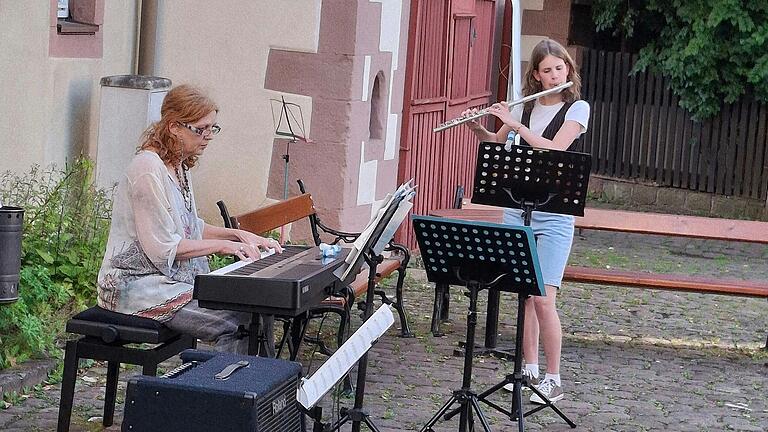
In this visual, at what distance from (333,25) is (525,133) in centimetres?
289

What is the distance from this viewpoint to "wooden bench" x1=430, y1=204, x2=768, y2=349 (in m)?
8.29

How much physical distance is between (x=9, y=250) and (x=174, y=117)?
1.06 meters

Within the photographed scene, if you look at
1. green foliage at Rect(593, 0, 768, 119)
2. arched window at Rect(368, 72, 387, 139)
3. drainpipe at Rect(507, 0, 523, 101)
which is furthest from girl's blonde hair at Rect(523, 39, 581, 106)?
green foliage at Rect(593, 0, 768, 119)

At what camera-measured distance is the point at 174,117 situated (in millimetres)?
5430

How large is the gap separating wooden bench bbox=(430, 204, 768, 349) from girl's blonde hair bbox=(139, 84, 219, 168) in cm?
319

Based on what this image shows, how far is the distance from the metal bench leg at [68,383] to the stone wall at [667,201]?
1162 cm

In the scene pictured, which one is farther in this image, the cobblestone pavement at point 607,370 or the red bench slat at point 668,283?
the red bench slat at point 668,283

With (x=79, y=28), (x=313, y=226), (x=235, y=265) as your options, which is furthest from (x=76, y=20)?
(x=235, y=265)

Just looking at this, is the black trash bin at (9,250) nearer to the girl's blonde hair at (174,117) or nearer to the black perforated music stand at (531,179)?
the girl's blonde hair at (174,117)

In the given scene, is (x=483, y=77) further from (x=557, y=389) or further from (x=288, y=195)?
(x=557, y=389)

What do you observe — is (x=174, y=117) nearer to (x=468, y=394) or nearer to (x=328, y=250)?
(x=328, y=250)

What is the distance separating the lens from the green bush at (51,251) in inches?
254

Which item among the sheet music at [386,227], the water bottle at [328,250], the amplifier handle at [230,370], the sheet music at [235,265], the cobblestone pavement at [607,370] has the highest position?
the sheet music at [386,227]

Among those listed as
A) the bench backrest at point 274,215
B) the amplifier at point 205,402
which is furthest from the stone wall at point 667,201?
the amplifier at point 205,402
